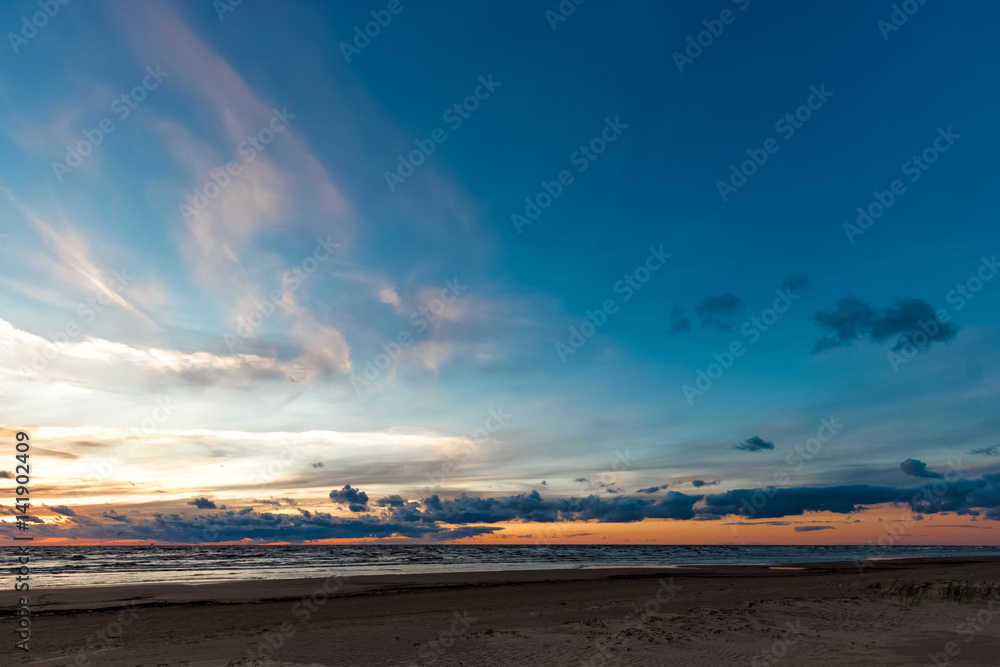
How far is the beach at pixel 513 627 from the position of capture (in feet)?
62.1

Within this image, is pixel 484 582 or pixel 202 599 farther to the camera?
pixel 484 582

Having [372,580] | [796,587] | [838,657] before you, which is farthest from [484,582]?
[838,657]

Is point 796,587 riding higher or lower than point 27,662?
lower

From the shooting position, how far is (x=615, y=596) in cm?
3797

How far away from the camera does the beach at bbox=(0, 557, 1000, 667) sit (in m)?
18.9

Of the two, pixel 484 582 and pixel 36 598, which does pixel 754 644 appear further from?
pixel 36 598

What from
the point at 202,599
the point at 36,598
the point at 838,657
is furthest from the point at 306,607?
the point at 838,657

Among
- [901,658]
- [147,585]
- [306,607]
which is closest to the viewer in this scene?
[901,658]

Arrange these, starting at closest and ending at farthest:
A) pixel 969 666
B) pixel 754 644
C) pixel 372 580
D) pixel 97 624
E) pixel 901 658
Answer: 1. pixel 969 666
2. pixel 901 658
3. pixel 754 644
4. pixel 97 624
5. pixel 372 580

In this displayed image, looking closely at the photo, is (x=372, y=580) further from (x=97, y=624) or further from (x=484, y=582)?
(x=97, y=624)

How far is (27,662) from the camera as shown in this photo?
19219mm

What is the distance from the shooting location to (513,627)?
968 inches

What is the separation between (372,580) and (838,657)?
41.9m

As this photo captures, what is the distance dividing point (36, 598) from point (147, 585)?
10.8 m
